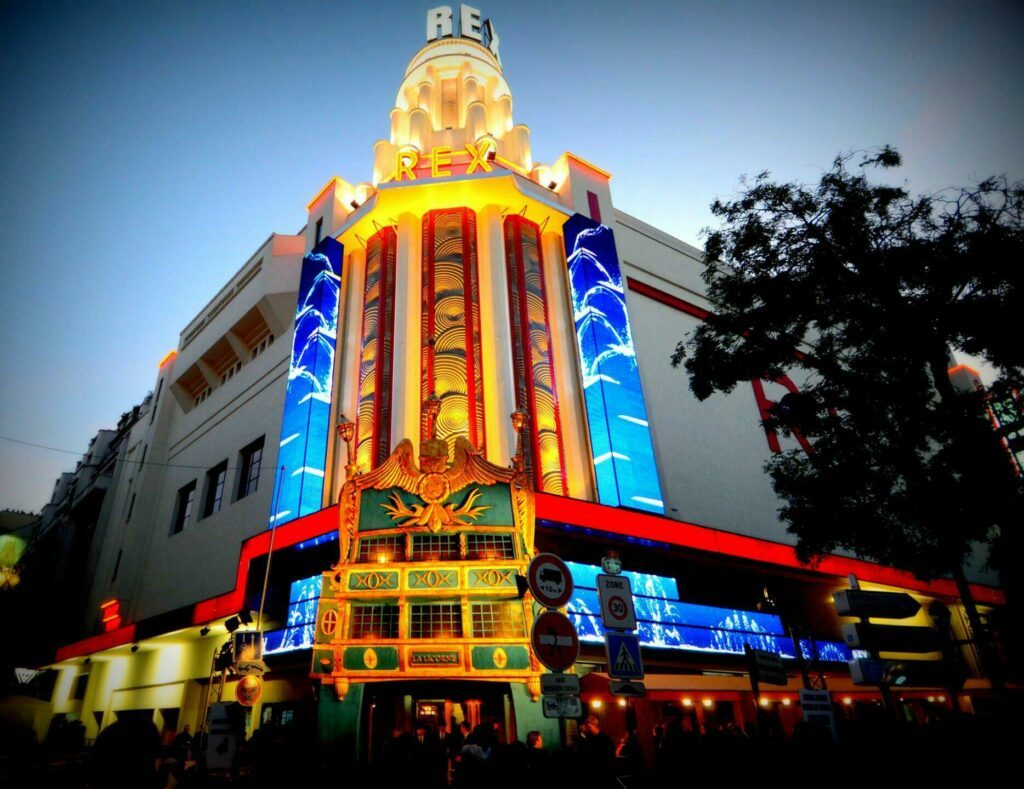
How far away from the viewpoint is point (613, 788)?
19.9 ft

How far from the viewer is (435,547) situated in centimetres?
1223

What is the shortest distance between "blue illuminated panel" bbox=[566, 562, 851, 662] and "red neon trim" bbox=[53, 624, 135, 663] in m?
17.3

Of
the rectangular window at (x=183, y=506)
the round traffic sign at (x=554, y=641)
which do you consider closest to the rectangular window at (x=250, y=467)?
the rectangular window at (x=183, y=506)

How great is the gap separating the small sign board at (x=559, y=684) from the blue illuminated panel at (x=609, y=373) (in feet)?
32.5

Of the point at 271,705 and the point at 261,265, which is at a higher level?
the point at 261,265

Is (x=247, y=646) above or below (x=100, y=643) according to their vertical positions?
below

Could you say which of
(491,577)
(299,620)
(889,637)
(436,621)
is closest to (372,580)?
(436,621)

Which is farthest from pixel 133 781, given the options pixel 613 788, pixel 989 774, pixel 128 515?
pixel 128 515

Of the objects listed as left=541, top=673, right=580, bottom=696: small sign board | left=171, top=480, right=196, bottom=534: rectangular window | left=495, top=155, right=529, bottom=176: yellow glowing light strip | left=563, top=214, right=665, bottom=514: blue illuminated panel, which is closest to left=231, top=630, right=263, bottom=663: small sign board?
left=563, top=214, right=665, bottom=514: blue illuminated panel

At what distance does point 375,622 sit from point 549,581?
18.8 ft

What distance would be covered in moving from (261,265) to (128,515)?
15.5m

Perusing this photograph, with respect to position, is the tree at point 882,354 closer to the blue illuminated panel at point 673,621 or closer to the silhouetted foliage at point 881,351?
the silhouetted foliage at point 881,351

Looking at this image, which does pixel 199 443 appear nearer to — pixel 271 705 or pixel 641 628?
pixel 271 705

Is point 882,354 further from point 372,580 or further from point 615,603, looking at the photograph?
point 372,580
